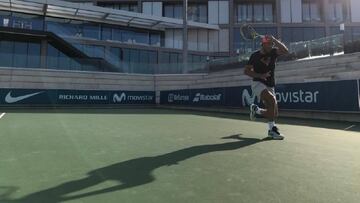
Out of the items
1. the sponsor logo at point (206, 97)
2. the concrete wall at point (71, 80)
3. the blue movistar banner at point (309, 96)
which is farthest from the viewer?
the concrete wall at point (71, 80)

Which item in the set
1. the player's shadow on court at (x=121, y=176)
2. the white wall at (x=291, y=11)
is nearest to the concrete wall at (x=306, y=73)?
the player's shadow on court at (x=121, y=176)

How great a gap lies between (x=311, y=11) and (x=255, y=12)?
699 centimetres

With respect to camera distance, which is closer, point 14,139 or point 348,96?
point 14,139

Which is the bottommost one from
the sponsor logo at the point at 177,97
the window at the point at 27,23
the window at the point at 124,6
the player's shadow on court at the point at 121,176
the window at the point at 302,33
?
the player's shadow on court at the point at 121,176

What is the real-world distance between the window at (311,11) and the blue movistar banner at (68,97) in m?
28.3

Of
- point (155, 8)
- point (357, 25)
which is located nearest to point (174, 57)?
point (155, 8)

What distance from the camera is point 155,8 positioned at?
51.5 m

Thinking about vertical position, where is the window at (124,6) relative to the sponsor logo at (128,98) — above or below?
above

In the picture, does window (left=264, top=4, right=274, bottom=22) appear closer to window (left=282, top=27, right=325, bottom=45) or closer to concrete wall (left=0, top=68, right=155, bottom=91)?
window (left=282, top=27, right=325, bottom=45)

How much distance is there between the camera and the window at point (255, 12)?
51.6 m

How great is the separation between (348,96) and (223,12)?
3889cm

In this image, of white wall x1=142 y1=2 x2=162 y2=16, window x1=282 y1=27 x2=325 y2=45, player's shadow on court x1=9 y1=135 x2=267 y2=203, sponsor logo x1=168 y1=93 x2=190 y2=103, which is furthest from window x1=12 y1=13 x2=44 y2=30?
player's shadow on court x1=9 y1=135 x2=267 y2=203

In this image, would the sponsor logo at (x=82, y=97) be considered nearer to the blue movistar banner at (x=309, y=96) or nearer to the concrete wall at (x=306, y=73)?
the concrete wall at (x=306, y=73)

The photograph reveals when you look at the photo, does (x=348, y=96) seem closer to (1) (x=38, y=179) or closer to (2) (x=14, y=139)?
(2) (x=14, y=139)
